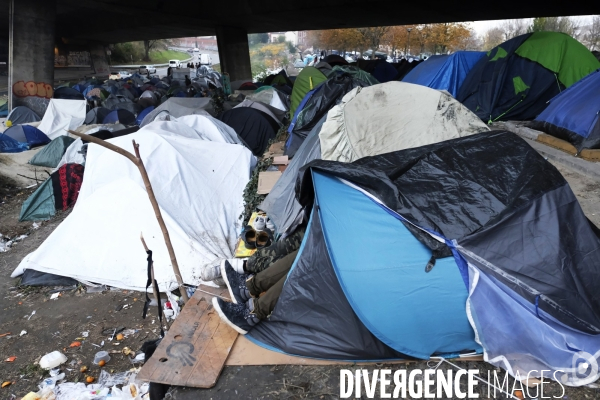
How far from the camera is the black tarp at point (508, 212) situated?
2.68m

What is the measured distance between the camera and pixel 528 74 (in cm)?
948

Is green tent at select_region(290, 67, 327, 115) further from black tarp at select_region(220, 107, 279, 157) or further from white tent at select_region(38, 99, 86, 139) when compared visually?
white tent at select_region(38, 99, 86, 139)

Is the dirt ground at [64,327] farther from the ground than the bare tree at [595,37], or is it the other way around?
the bare tree at [595,37]

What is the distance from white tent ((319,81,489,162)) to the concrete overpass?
12150 mm

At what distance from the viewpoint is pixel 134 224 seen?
5.25 m

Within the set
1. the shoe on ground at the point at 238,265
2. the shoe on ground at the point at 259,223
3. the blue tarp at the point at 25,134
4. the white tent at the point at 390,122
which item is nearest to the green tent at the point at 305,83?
the white tent at the point at 390,122

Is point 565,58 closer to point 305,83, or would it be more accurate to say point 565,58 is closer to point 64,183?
point 305,83

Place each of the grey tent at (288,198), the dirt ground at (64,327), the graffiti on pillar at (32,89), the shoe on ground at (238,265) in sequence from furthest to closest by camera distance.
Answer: the graffiti on pillar at (32,89) → the grey tent at (288,198) → the shoe on ground at (238,265) → the dirt ground at (64,327)

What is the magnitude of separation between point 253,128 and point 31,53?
39.5ft

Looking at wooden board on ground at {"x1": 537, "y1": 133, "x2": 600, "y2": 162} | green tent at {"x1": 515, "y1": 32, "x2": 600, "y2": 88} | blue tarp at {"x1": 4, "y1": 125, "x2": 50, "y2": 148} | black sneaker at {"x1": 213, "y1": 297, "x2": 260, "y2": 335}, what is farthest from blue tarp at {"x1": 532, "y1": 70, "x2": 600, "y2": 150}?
blue tarp at {"x1": 4, "y1": 125, "x2": 50, "y2": 148}

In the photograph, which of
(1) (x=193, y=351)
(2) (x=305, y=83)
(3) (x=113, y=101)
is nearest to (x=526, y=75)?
(2) (x=305, y=83)

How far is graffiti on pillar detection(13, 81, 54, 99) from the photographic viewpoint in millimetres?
16703

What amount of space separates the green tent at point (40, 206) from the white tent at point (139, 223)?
193cm

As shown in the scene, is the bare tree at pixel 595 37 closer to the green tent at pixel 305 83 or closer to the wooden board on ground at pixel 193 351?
the green tent at pixel 305 83
